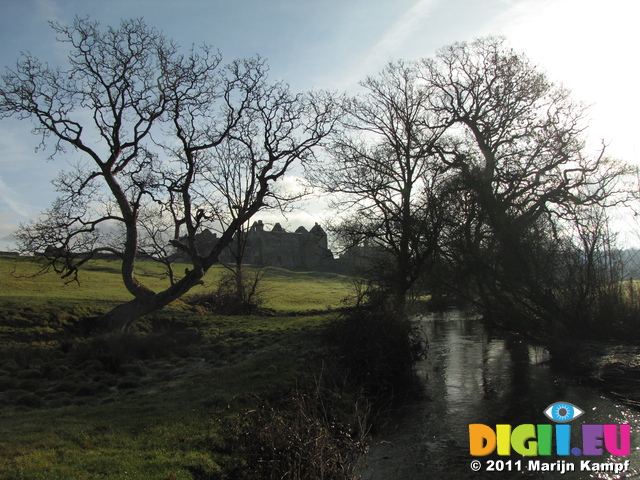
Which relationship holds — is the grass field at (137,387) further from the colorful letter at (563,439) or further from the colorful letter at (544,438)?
the colorful letter at (563,439)

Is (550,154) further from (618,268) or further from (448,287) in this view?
(448,287)

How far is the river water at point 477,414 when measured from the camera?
25.6ft

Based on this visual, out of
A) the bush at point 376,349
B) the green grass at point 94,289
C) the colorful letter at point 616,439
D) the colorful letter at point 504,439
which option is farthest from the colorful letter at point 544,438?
the green grass at point 94,289

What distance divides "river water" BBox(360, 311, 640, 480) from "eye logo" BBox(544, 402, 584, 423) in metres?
0.17

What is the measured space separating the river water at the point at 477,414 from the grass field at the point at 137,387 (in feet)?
7.60

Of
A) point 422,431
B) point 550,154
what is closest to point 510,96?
point 550,154

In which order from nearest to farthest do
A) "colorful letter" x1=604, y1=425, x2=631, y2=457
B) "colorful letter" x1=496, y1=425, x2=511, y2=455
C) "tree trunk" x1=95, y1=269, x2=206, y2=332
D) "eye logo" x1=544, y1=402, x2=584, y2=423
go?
"colorful letter" x1=604, y1=425, x2=631, y2=457 < "colorful letter" x1=496, y1=425, x2=511, y2=455 < "eye logo" x1=544, y1=402, x2=584, y2=423 < "tree trunk" x1=95, y1=269, x2=206, y2=332

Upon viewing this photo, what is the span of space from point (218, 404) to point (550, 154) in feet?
59.0

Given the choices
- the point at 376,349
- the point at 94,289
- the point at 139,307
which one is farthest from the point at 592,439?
the point at 94,289

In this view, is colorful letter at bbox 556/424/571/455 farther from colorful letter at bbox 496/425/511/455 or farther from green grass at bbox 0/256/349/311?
green grass at bbox 0/256/349/311

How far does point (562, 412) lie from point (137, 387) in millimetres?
10658

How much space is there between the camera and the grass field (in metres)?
6.81

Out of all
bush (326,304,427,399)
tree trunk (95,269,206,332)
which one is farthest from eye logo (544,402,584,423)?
tree trunk (95,269,206,332)

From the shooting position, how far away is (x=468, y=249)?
55.1 ft
